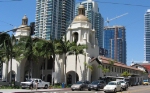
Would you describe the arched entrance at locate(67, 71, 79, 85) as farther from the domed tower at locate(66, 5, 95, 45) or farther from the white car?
the white car

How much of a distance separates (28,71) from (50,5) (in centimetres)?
9427

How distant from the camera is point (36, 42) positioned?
2175 inches

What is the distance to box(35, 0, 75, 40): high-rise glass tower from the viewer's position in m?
152

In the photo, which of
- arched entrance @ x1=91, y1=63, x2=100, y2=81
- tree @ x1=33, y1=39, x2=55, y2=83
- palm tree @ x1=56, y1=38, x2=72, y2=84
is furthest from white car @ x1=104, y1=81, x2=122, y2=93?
arched entrance @ x1=91, y1=63, x2=100, y2=81

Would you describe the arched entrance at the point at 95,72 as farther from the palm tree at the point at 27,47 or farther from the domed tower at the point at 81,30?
the palm tree at the point at 27,47

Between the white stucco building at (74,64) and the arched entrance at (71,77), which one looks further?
the arched entrance at (71,77)

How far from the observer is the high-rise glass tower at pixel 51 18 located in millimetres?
152000

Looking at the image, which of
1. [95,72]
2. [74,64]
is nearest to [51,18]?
[95,72]

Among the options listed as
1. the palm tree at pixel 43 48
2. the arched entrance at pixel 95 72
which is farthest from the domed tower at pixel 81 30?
the palm tree at pixel 43 48

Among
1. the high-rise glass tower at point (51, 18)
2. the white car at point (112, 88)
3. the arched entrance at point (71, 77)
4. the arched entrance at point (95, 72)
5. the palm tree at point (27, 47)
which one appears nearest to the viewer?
the white car at point (112, 88)

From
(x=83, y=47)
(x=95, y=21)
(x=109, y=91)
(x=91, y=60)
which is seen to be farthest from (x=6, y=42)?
(x=95, y=21)

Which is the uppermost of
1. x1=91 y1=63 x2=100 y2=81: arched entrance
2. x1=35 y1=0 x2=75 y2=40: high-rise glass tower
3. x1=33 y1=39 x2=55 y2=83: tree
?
x1=35 y1=0 x2=75 y2=40: high-rise glass tower

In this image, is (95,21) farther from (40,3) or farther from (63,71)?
(63,71)

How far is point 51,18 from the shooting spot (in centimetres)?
15262
